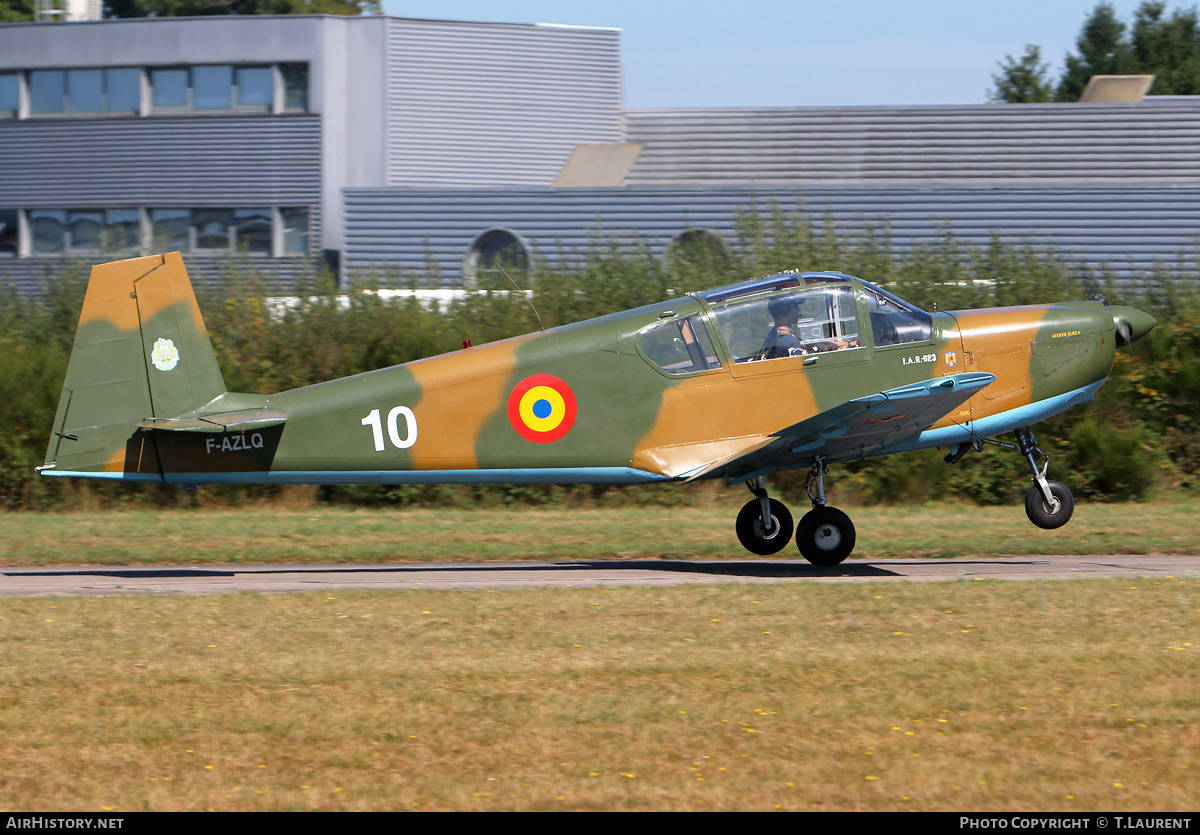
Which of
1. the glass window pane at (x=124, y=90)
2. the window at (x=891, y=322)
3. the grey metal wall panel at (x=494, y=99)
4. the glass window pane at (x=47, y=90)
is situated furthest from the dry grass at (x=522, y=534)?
the glass window pane at (x=47, y=90)

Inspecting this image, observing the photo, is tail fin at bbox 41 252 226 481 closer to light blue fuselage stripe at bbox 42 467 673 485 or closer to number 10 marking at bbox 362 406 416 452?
light blue fuselage stripe at bbox 42 467 673 485

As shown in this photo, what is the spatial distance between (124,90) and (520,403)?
24686 millimetres

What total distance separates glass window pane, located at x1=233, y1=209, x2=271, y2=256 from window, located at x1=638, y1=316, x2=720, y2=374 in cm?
2184

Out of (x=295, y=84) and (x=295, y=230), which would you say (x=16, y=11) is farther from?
(x=295, y=230)

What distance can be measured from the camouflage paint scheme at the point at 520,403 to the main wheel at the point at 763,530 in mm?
1096

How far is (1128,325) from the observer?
11508 millimetres

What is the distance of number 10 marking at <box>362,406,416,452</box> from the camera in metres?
10.7

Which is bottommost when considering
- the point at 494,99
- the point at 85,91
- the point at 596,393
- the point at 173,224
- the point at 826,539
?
the point at 826,539

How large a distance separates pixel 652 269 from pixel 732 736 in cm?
1485

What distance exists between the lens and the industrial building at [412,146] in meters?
27.6

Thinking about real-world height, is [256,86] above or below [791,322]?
above

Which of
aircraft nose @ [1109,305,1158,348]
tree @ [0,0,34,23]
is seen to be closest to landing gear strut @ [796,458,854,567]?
→ aircraft nose @ [1109,305,1158,348]

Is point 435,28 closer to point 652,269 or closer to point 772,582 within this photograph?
point 652,269

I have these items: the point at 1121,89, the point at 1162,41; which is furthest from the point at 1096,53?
the point at 1121,89
